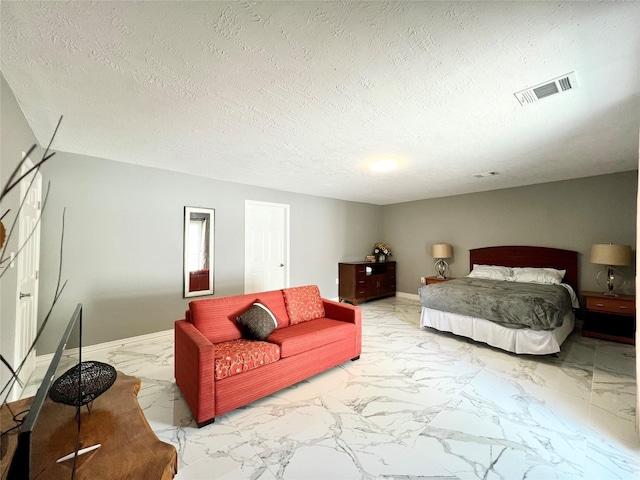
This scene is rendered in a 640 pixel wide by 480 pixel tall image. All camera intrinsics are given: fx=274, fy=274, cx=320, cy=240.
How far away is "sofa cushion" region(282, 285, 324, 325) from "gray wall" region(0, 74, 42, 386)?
2.13 metres

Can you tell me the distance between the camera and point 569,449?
5.91ft

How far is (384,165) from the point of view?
11.4 feet

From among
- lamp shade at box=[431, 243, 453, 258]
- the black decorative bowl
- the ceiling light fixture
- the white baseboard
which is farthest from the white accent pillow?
the white baseboard

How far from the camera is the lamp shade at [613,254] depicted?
360cm

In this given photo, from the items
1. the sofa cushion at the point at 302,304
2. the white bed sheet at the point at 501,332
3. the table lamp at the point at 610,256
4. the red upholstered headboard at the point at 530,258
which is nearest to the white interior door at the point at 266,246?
the sofa cushion at the point at 302,304

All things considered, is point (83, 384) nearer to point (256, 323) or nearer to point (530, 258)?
point (256, 323)

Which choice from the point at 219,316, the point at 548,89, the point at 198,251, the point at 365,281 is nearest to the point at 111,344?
the point at 198,251

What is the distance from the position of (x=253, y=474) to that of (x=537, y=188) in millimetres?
5594

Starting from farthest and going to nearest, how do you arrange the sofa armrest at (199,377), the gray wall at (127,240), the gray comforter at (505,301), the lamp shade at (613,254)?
the lamp shade at (613,254) → the gray wall at (127,240) → the gray comforter at (505,301) → the sofa armrest at (199,377)

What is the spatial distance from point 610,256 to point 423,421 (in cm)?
366

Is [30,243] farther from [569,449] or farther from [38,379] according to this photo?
[569,449]

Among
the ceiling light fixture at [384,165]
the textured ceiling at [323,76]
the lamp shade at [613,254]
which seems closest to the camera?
the textured ceiling at [323,76]

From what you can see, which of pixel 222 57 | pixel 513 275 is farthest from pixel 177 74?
pixel 513 275

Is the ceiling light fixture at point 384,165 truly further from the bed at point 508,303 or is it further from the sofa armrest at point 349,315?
the bed at point 508,303
